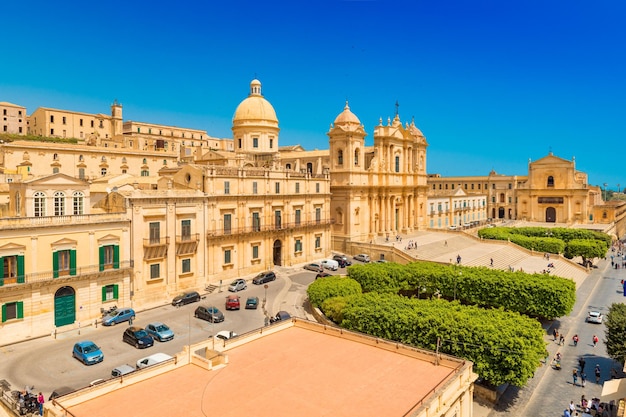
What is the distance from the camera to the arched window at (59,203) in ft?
105

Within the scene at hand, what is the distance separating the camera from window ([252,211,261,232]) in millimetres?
45812

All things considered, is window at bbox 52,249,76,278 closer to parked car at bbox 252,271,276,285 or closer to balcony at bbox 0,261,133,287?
balcony at bbox 0,261,133,287

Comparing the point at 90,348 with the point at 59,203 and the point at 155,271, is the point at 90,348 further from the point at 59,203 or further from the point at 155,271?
the point at 59,203

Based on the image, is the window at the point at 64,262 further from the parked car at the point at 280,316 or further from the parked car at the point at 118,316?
the parked car at the point at 280,316

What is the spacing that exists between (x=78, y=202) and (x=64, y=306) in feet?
24.1

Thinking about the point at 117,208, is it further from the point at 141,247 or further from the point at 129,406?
the point at 129,406

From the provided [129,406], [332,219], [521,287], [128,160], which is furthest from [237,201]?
[129,406]

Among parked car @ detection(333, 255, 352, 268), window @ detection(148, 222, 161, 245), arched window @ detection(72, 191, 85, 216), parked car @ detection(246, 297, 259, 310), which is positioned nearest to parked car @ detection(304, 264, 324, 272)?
parked car @ detection(333, 255, 352, 268)

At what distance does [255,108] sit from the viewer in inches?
2320

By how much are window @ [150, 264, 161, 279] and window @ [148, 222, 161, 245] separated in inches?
75.4

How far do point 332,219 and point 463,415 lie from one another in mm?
42722

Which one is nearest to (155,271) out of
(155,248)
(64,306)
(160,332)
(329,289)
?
(155,248)

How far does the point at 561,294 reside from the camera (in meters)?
32.6

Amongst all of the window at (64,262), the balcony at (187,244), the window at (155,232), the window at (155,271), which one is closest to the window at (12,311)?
the window at (64,262)
